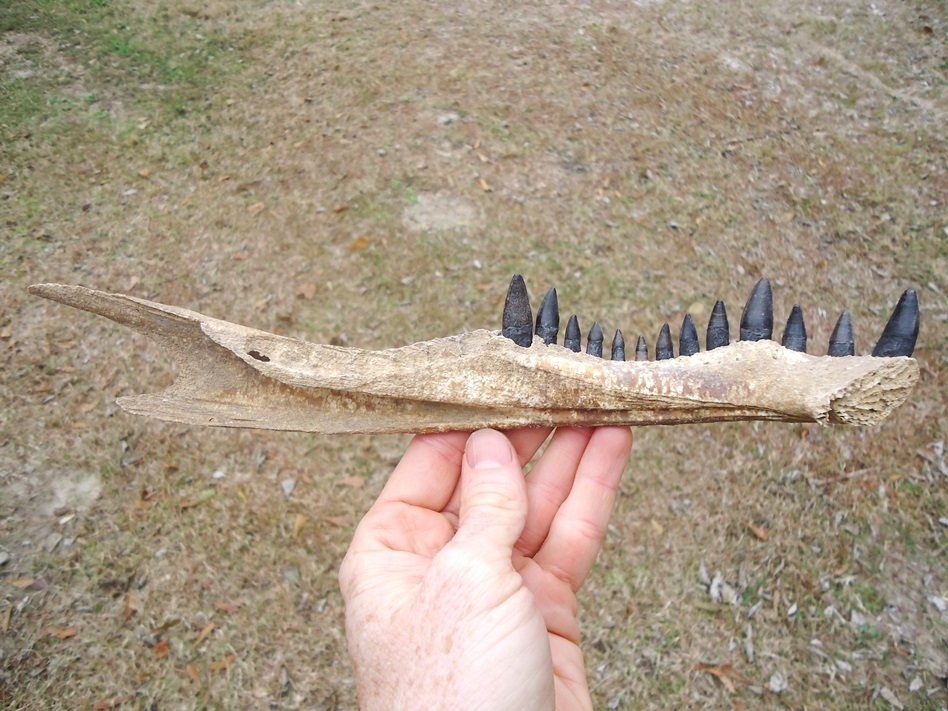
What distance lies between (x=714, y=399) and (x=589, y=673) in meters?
2.16

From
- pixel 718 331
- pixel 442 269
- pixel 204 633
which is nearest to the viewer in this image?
pixel 718 331

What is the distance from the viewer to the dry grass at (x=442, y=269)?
12.5ft

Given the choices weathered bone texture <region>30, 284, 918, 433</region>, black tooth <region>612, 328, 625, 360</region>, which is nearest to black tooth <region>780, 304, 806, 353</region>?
weathered bone texture <region>30, 284, 918, 433</region>

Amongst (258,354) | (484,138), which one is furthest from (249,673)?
(484,138)

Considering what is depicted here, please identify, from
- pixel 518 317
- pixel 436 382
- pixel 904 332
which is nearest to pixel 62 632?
pixel 436 382

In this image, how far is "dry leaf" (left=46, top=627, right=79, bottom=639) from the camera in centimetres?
372

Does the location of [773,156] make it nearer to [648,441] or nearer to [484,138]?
[484,138]

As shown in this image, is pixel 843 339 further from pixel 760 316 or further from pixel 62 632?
pixel 62 632

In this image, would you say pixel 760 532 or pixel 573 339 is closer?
pixel 573 339

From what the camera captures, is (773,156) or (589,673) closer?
(589,673)

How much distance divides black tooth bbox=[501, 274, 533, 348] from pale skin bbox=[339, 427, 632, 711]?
15.5 inches

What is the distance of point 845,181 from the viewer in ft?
20.4

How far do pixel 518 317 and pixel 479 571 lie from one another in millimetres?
1011

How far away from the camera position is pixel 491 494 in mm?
2338
